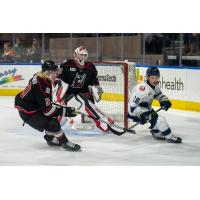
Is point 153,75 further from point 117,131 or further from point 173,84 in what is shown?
point 173,84

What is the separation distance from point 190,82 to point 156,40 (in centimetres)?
125

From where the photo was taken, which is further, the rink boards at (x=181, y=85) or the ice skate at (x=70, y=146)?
the rink boards at (x=181, y=85)

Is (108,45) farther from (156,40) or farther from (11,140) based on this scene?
(11,140)

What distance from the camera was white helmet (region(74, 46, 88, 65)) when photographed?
15.2ft

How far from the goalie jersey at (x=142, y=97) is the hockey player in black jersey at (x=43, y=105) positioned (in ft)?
2.20

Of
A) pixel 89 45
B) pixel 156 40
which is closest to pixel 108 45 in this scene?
pixel 89 45

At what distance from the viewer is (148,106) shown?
4535mm

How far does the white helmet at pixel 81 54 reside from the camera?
463 cm

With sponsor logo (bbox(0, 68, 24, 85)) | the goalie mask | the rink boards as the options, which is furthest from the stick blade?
sponsor logo (bbox(0, 68, 24, 85))

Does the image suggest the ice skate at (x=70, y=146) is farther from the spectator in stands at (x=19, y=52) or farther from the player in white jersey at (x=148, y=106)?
the spectator in stands at (x=19, y=52)

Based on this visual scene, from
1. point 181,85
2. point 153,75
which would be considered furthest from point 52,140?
point 181,85

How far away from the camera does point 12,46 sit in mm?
8133

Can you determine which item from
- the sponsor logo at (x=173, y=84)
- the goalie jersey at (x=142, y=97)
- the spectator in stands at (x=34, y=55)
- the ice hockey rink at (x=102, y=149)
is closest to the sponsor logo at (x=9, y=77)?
the spectator in stands at (x=34, y=55)

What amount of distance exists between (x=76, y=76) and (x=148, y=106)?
2.43ft
